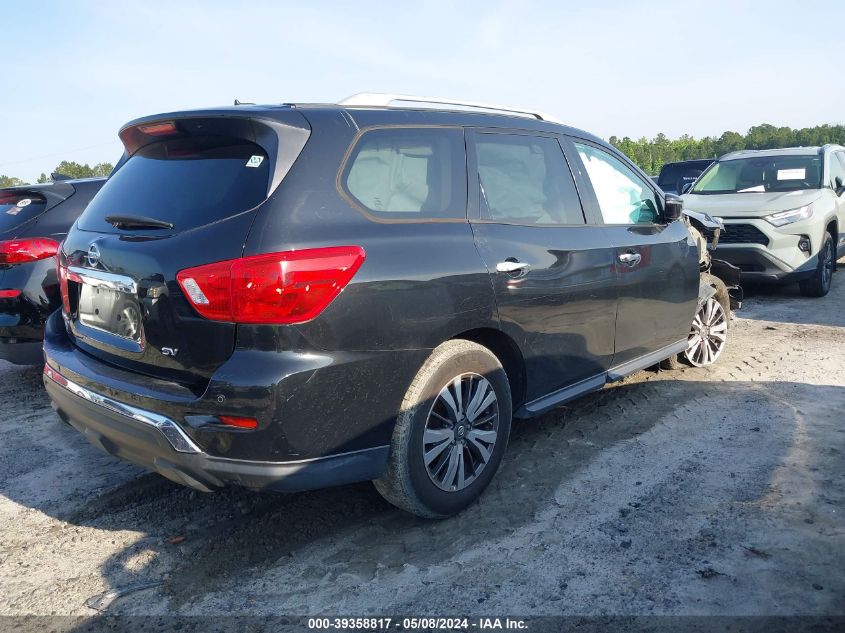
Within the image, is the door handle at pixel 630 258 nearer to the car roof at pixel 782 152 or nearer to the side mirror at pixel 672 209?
the side mirror at pixel 672 209

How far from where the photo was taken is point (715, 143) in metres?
58.1

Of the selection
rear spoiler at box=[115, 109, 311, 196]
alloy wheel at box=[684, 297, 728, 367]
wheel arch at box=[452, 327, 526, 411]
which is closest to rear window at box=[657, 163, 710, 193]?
alloy wheel at box=[684, 297, 728, 367]

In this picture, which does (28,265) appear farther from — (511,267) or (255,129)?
(511,267)

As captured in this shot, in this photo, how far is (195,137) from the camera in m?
2.99

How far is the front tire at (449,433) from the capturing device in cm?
295

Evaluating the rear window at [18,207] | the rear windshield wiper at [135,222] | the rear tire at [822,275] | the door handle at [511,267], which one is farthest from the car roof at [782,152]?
the rear windshield wiper at [135,222]

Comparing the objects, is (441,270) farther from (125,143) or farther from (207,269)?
(125,143)

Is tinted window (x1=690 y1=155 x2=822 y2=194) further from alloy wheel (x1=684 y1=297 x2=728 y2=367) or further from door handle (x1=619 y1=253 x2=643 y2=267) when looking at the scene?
door handle (x1=619 y1=253 x2=643 y2=267)

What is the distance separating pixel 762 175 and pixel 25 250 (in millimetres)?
8663

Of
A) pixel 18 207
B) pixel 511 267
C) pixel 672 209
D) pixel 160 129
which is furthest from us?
pixel 18 207

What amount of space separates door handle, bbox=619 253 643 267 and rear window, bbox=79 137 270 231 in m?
2.29

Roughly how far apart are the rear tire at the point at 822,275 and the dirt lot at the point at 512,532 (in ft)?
14.8

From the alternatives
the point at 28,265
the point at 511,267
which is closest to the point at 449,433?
the point at 511,267

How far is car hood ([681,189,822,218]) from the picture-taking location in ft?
27.0
